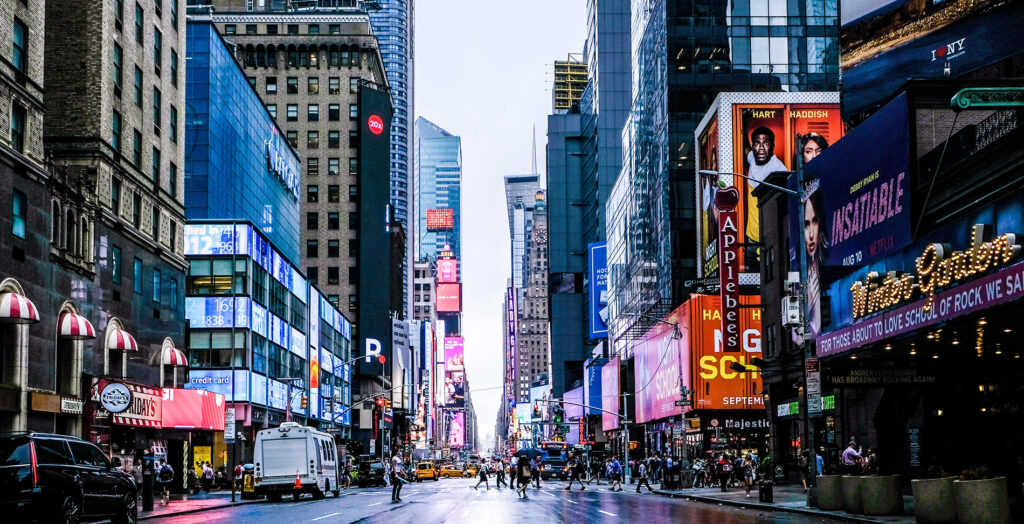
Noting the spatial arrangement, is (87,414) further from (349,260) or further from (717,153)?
(349,260)

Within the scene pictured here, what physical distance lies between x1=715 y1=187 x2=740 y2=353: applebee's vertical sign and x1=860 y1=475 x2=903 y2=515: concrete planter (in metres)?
34.8

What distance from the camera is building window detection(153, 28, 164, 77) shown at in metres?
53.5

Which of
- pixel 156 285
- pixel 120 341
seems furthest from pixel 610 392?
pixel 120 341

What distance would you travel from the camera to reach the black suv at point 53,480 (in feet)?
66.7

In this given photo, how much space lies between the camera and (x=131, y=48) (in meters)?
49.4

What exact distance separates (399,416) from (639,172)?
9268 centimetres

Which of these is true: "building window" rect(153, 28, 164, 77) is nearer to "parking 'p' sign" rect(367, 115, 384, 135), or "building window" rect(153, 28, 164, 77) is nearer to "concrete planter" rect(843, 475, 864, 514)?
"concrete planter" rect(843, 475, 864, 514)

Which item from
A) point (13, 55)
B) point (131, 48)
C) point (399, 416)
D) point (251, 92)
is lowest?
point (399, 416)

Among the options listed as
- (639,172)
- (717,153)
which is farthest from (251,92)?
(717,153)

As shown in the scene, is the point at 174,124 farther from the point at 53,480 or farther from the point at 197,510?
the point at 53,480

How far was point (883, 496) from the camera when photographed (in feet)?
86.8

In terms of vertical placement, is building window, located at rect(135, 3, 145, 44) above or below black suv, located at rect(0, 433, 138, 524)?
above

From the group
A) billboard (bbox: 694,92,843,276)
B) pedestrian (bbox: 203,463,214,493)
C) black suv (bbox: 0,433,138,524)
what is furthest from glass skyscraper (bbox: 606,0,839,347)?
black suv (bbox: 0,433,138,524)

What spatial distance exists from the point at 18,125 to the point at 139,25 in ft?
49.5
